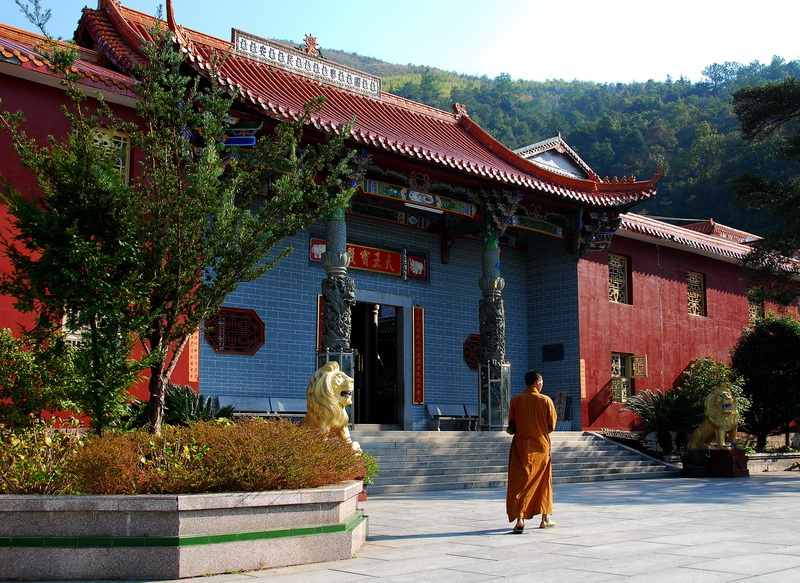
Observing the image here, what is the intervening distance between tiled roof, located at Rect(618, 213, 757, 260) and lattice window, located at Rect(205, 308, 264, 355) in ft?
25.3

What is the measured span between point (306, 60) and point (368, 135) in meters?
3.52

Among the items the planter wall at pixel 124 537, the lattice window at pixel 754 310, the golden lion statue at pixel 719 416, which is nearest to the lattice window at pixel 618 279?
the golden lion statue at pixel 719 416

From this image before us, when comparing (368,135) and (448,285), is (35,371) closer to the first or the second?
(368,135)

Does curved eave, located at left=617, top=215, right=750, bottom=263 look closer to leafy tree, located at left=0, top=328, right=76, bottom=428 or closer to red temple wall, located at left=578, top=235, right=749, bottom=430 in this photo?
red temple wall, located at left=578, top=235, right=749, bottom=430

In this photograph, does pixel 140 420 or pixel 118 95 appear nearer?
pixel 140 420

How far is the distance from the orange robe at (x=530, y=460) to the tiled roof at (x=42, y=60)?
5.43 meters

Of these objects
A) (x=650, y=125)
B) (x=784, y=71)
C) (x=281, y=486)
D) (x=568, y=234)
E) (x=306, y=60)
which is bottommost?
(x=281, y=486)

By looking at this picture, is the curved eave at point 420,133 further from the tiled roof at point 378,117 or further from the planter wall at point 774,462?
the planter wall at point 774,462

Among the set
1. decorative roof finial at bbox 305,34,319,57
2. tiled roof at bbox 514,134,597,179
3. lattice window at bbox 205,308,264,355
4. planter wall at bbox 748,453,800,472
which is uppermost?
decorative roof finial at bbox 305,34,319,57

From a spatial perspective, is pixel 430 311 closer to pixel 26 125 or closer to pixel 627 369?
pixel 627 369

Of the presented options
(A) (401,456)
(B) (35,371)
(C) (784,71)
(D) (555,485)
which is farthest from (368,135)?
(C) (784,71)

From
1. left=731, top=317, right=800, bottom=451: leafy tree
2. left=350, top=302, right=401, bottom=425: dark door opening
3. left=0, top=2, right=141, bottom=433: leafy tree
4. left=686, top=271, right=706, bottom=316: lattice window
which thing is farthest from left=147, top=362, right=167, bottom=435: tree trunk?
left=686, top=271, right=706, bottom=316: lattice window

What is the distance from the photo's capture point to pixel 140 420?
29.9ft

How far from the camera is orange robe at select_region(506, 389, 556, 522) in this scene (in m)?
6.39
